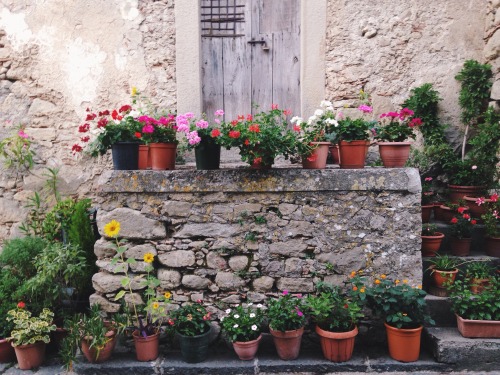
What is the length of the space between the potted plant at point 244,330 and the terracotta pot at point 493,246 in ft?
7.20

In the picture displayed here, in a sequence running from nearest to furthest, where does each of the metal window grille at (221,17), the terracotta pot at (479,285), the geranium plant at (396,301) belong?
the geranium plant at (396,301) → the terracotta pot at (479,285) → the metal window grille at (221,17)

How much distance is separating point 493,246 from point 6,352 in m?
4.29

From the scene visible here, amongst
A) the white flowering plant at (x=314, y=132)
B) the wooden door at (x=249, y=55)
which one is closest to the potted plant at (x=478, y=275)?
the white flowering plant at (x=314, y=132)

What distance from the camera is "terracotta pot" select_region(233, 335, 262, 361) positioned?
3.09 m

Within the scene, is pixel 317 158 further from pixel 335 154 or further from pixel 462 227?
pixel 462 227

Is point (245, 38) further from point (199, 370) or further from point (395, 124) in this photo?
point (199, 370)

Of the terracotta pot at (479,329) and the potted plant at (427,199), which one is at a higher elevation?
the potted plant at (427,199)

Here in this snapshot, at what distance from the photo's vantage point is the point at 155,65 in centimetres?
417

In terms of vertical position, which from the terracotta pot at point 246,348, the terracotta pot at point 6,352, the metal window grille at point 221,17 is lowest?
the terracotta pot at point 6,352

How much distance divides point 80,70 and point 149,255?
2189 millimetres

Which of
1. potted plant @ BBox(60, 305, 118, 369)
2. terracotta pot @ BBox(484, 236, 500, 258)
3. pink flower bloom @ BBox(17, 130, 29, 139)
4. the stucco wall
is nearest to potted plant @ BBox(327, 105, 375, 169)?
the stucco wall

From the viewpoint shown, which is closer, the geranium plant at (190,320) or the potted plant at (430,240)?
the geranium plant at (190,320)

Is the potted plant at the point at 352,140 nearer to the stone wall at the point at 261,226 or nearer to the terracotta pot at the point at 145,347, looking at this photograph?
the stone wall at the point at 261,226

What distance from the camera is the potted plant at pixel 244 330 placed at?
310 centimetres
